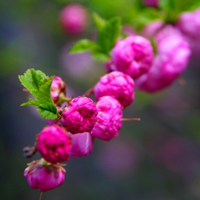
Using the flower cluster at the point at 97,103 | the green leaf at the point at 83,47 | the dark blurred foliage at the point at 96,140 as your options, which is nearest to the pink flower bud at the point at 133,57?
the flower cluster at the point at 97,103

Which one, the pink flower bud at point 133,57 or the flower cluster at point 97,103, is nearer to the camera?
the flower cluster at point 97,103

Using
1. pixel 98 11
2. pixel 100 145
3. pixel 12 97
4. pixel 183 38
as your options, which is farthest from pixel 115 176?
pixel 183 38

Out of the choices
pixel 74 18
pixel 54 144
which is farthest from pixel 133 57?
pixel 74 18

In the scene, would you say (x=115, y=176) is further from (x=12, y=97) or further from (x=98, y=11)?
(x=98, y=11)

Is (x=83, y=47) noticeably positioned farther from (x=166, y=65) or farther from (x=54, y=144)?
(x=54, y=144)

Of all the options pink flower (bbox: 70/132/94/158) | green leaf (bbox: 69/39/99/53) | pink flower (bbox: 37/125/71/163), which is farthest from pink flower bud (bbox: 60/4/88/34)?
pink flower (bbox: 37/125/71/163)

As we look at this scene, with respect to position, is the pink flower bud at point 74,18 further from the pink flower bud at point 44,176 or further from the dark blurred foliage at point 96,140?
the pink flower bud at point 44,176
